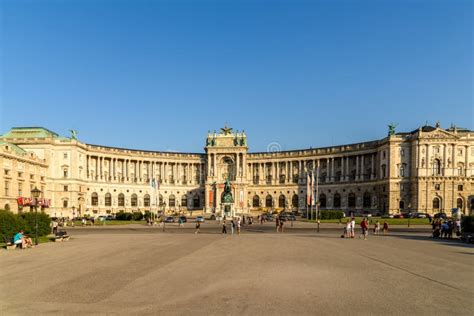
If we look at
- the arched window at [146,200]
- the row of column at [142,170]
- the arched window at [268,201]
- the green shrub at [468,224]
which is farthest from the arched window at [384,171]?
the arched window at [146,200]

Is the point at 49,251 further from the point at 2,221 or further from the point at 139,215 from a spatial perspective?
the point at 139,215

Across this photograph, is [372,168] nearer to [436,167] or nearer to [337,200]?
[337,200]

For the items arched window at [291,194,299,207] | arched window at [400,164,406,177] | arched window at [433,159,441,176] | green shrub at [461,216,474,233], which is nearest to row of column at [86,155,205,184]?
arched window at [291,194,299,207]

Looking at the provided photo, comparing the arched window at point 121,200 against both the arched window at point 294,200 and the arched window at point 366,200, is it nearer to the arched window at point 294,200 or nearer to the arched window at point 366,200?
the arched window at point 294,200

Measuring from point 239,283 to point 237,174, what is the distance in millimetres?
123970

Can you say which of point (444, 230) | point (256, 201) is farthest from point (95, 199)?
point (444, 230)

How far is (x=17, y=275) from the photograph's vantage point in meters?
19.4

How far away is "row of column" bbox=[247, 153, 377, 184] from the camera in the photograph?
127500 millimetres

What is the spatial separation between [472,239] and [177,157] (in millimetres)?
123119

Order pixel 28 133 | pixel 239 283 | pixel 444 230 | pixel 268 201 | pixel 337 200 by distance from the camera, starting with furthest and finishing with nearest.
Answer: pixel 268 201
pixel 337 200
pixel 28 133
pixel 444 230
pixel 239 283

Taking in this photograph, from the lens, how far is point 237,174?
463 feet

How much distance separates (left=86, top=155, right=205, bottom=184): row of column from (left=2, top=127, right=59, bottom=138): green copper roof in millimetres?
15767

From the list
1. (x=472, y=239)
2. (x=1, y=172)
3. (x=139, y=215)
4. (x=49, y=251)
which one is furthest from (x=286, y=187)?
(x=49, y=251)

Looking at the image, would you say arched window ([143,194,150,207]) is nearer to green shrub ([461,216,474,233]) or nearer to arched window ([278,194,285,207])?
arched window ([278,194,285,207])
